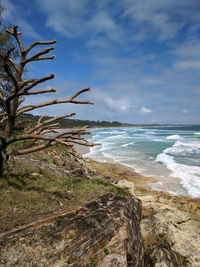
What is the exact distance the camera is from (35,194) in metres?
5.99

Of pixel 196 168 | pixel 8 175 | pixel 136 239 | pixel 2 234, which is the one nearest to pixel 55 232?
pixel 2 234

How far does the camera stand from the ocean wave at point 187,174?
605 inches

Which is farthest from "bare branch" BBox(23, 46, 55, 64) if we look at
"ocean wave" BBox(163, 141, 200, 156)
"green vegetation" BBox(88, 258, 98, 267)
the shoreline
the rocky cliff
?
"ocean wave" BBox(163, 141, 200, 156)

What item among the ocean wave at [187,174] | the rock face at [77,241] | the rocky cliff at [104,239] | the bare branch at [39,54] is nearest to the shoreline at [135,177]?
the ocean wave at [187,174]

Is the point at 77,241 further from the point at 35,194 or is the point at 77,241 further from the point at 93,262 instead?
the point at 35,194

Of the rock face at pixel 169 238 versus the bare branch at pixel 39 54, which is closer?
the bare branch at pixel 39 54

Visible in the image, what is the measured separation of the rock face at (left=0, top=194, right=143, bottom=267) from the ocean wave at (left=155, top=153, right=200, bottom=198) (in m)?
11.9

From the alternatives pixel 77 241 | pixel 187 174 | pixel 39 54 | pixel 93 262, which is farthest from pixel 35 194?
pixel 187 174

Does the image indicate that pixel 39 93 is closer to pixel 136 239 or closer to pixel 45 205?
pixel 45 205

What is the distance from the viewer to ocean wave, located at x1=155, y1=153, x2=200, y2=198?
15.4 meters

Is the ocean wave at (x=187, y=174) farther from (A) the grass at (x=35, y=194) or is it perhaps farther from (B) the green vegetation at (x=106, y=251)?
(B) the green vegetation at (x=106, y=251)

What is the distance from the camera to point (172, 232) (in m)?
6.70

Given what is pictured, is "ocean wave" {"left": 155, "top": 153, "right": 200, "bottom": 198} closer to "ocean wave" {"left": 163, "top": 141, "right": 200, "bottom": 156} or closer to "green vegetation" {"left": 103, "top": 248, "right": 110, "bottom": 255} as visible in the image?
"ocean wave" {"left": 163, "top": 141, "right": 200, "bottom": 156}

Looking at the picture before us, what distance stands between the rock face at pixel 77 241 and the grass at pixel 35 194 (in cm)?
46
